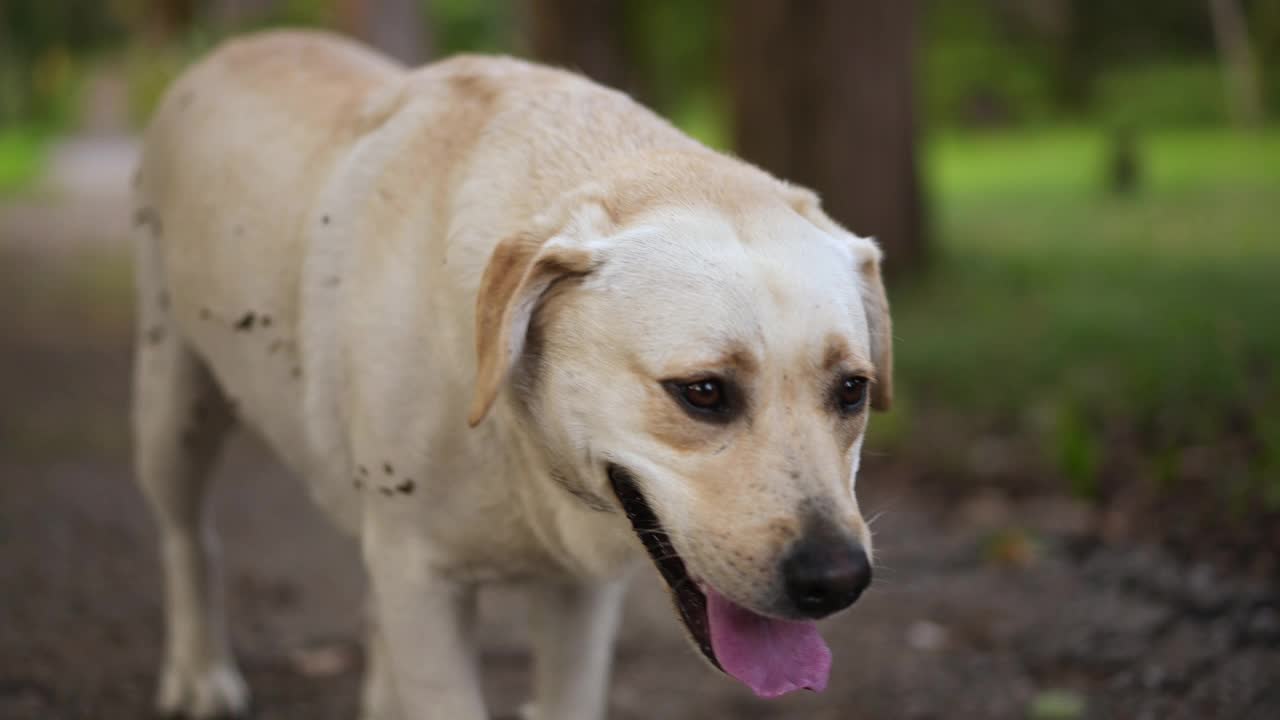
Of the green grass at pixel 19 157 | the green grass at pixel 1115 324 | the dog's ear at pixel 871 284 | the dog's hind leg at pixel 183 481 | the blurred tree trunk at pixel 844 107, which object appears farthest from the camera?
the green grass at pixel 19 157

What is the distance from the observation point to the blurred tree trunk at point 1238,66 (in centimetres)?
1317

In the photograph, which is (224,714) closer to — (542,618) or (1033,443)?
(542,618)

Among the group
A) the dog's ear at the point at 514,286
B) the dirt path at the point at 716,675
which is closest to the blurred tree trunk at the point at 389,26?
the dirt path at the point at 716,675

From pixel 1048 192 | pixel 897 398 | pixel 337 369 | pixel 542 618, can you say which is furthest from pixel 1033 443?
pixel 1048 192

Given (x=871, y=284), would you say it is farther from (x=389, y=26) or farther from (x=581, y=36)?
(x=389, y=26)

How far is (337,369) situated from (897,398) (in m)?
4.47

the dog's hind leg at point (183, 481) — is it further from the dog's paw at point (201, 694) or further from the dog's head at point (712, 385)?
the dog's head at point (712, 385)

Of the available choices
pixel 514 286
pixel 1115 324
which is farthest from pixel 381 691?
pixel 1115 324

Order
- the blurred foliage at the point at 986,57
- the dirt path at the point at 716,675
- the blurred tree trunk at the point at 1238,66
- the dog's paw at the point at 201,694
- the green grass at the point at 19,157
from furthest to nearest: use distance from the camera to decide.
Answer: the green grass at the point at 19,157
the blurred foliage at the point at 986,57
the blurred tree trunk at the point at 1238,66
the dirt path at the point at 716,675
the dog's paw at the point at 201,694

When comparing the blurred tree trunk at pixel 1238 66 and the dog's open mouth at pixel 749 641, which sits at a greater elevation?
the dog's open mouth at pixel 749 641

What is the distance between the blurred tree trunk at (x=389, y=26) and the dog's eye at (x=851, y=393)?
10668mm

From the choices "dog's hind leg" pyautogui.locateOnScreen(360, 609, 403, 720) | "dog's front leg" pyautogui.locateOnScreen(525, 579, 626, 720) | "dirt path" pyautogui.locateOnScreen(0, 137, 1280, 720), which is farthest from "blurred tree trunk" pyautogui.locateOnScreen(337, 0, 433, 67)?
"dog's front leg" pyautogui.locateOnScreen(525, 579, 626, 720)

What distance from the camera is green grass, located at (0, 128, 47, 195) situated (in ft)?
62.5

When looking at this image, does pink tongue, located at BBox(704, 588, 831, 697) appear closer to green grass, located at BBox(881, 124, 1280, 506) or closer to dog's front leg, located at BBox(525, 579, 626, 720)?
dog's front leg, located at BBox(525, 579, 626, 720)
